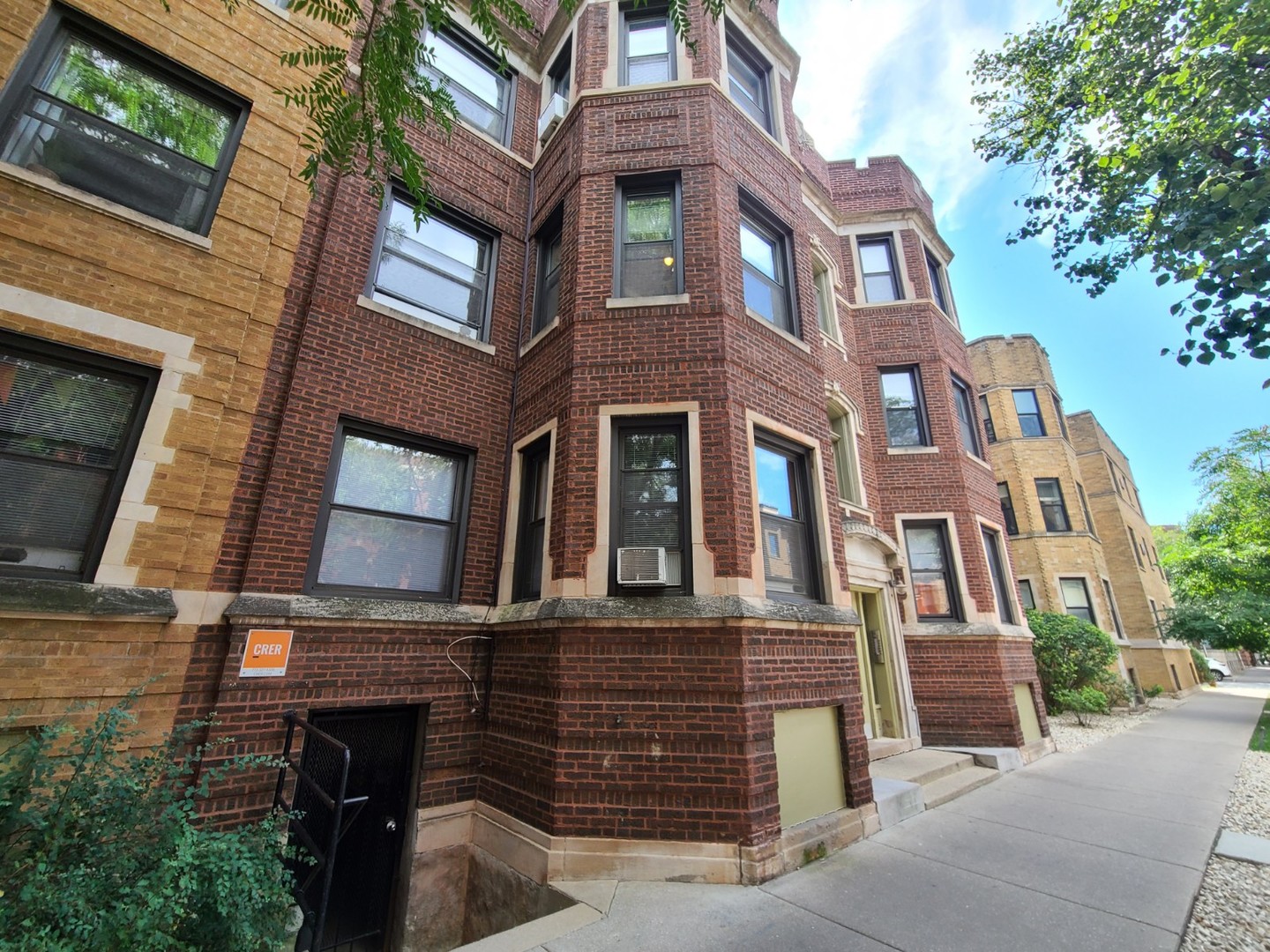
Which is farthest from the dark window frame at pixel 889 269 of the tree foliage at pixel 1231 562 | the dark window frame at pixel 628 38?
the tree foliage at pixel 1231 562

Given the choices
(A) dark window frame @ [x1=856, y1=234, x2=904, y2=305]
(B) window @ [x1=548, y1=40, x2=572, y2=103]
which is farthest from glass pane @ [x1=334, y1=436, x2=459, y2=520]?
(A) dark window frame @ [x1=856, y1=234, x2=904, y2=305]

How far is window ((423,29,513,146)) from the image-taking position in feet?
25.6

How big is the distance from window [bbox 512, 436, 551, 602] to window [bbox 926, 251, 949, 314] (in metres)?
10.7

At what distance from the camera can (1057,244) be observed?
24.8 ft

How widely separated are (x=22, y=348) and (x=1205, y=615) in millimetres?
30277

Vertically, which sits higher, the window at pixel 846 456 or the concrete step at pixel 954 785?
the window at pixel 846 456

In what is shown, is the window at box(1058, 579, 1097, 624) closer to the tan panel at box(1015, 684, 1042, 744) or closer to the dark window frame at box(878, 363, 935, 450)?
the tan panel at box(1015, 684, 1042, 744)

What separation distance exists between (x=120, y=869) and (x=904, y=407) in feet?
39.8

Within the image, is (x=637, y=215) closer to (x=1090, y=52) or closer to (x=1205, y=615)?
(x=1090, y=52)

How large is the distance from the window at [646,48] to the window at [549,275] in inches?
87.2

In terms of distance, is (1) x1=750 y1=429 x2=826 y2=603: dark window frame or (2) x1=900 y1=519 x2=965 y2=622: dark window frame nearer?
(1) x1=750 y1=429 x2=826 y2=603: dark window frame

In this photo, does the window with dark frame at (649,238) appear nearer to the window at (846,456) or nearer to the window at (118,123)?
the window at (118,123)

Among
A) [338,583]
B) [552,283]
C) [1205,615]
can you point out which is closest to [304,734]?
[338,583]

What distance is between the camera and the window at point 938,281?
40.8 ft
